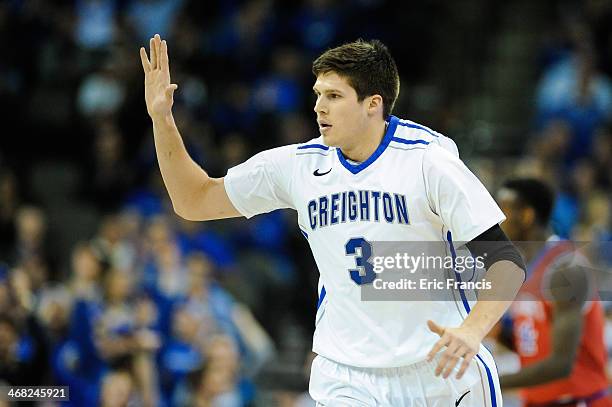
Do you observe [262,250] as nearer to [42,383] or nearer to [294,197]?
[42,383]

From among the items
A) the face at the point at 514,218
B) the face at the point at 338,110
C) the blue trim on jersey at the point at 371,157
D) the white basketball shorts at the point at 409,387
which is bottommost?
the white basketball shorts at the point at 409,387

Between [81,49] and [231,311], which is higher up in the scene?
[81,49]

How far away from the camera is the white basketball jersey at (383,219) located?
5199 millimetres

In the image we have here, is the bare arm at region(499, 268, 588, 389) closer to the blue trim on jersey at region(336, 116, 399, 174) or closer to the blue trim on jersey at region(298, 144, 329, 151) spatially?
the blue trim on jersey at region(336, 116, 399, 174)

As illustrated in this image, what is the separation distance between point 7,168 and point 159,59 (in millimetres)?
7889

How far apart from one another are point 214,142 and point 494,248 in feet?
31.2

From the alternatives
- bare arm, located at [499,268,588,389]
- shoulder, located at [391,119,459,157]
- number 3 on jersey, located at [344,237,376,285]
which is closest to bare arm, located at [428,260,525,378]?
number 3 on jersey, located at [344,237,376,285]

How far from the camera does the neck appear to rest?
5469mm

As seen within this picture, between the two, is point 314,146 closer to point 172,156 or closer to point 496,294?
point 172,156

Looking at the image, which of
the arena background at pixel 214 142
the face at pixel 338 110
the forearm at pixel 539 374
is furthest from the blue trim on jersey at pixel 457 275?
the arena background at pixel 214 142

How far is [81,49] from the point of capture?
14.7 m

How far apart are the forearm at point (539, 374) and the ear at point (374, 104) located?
1940 mm

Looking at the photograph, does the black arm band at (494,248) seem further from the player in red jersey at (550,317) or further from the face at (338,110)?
the player in red jersey at (550,317)

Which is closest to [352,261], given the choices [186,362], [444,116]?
[186,362]
